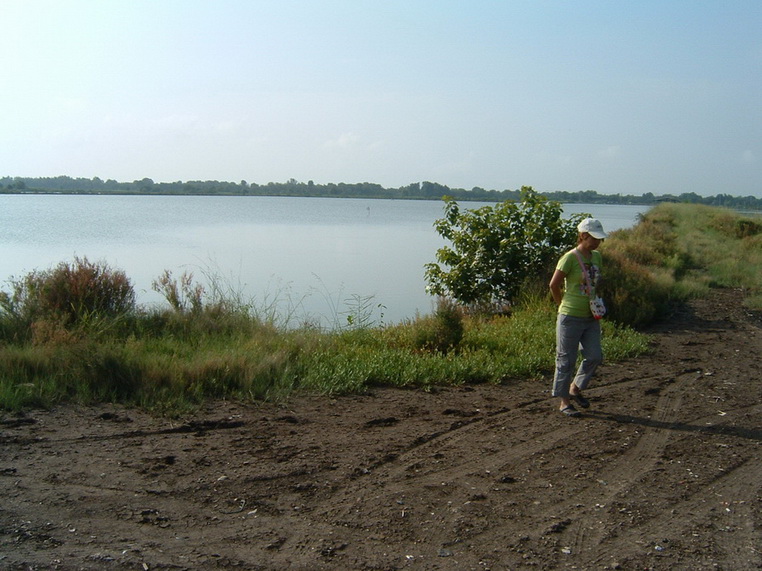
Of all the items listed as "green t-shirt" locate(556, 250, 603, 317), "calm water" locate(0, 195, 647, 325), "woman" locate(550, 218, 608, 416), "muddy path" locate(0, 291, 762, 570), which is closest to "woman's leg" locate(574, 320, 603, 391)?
"woman" locate(550, 218, 608, 416)

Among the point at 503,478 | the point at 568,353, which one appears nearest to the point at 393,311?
the point at 568,353

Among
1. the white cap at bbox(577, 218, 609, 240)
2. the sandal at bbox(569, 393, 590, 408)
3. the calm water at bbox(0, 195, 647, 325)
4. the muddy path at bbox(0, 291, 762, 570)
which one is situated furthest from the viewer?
the calm water at bbox(0, 195, 647, 325)

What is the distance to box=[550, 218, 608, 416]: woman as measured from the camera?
658 centimetres

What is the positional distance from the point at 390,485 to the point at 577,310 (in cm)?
267

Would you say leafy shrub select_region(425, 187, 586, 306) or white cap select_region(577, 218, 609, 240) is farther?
leafy shrub select_region(425, 187, 586, 306)

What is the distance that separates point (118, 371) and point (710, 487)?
523 cm

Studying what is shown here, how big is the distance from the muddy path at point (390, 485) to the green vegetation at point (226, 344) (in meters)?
0.46

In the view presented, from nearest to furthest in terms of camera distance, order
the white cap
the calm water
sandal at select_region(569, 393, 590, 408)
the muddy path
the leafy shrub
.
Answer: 1. the muddy path
2. the white cap
3. sandal at select_region(569, 393, 590, 408)
4. the leafy shrub
5. the calm water

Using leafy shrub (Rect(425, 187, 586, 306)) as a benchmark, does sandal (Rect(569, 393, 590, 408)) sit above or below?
below

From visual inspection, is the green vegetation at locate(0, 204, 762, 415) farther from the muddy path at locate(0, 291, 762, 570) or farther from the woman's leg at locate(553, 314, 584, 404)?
the woman's leg at locate(553, 314, 584, 404)

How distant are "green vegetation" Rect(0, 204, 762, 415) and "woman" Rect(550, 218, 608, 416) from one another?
1.49 meters

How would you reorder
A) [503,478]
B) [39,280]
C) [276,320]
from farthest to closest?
[276,320], [39,280], [503,478]

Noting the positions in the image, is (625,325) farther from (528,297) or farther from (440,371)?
(440,371)

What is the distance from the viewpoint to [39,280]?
32.8 ft
